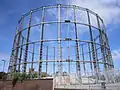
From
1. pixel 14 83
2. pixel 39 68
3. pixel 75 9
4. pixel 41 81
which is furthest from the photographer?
pixel 75 9

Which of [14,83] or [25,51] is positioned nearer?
[14,83]

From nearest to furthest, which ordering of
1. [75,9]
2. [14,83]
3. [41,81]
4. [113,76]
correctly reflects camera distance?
1. [113,76]
2. [41,81]
3. [14,83]
4. [75,9]

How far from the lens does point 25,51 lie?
25359 millimetres

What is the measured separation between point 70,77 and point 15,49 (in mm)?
14417

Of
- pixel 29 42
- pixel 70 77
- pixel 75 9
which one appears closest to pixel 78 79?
pixel 70 77

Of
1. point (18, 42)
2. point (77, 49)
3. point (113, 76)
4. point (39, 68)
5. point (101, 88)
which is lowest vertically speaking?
point (101, 88)

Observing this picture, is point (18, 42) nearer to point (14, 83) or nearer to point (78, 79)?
point (14, 83)

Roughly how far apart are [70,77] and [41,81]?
373 cm

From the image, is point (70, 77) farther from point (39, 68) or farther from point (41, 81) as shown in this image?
point (39, 68)

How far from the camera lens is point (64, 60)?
22672 mm

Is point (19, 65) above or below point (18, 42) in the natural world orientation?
below

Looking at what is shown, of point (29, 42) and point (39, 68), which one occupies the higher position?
point (29, 42)


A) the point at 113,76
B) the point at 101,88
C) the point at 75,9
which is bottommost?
the point at 101,88

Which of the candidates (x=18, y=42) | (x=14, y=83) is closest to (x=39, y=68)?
(x=14, y=83)
